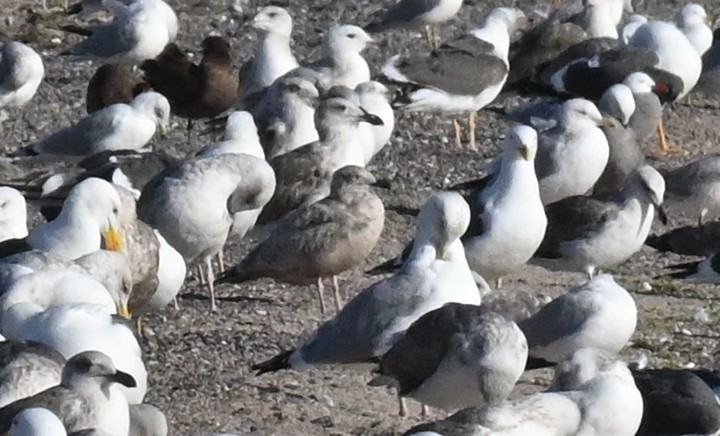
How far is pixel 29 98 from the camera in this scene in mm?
15734

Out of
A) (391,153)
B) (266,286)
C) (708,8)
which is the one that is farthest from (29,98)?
(708,8)

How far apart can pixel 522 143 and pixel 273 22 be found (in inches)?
182

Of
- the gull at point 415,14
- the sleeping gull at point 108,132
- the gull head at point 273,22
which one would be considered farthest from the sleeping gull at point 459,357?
the gull at point 415,14

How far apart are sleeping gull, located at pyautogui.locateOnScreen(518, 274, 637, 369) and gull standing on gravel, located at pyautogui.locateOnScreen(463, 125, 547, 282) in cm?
130

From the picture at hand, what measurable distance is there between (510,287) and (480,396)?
3.32 metres

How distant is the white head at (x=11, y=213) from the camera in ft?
36.1

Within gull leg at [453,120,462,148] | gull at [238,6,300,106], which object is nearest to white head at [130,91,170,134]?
gull at [238,6,300,106]

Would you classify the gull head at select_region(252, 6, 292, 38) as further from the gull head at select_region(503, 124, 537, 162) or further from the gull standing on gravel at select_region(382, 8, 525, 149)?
the gull head at select_region(503, 124, 537, 162)

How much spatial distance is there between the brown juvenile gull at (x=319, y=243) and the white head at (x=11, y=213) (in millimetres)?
1092

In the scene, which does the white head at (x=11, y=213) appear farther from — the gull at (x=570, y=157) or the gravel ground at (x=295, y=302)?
the gull at (x=570, y=157)

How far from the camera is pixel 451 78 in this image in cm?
1517

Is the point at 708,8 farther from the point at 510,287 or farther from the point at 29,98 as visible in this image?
the point at 510,287

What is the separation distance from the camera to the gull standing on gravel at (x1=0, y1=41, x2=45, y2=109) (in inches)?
607

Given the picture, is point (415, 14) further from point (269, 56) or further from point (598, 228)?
point (598, 228)
